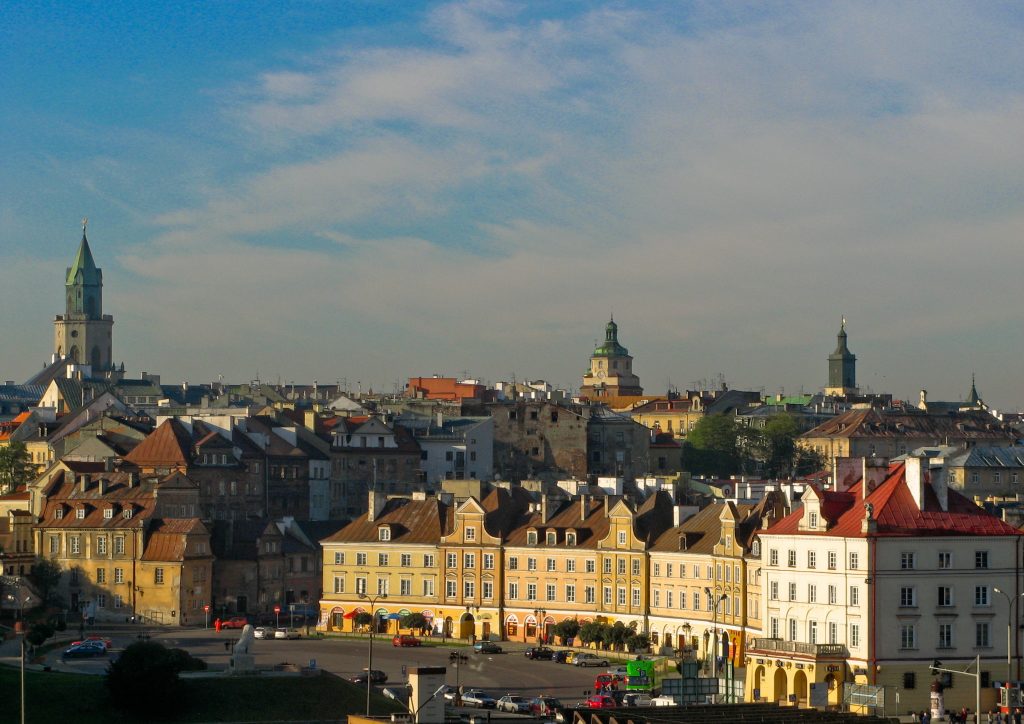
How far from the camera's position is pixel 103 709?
341 ft

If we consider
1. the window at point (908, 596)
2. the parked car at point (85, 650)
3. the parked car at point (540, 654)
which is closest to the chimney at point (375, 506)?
the parked car at point (540, 654)

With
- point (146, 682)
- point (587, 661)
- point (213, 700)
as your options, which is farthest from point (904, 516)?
point (146, 682)

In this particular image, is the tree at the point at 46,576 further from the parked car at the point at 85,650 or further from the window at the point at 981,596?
the window at the point at 981,596

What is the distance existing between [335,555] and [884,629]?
51.6 metres

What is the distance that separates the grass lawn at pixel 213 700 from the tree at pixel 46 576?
154 ft

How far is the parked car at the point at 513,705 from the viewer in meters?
107

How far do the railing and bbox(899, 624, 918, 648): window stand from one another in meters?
2.68

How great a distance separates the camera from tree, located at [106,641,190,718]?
10381cm

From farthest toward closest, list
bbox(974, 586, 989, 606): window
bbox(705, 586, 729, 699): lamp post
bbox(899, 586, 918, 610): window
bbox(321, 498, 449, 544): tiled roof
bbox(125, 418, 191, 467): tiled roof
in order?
1. bbox(125, 418, 191, 467): tiled roof
2. bbox(321, 498, 449, 544): tiled roof
3. bbox(705, 586, 729, 699): lamp post
4. bbox(974, 586, 989, 606): window
5. bbox(899, 586, 918, 610): window

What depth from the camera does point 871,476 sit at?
380 feet

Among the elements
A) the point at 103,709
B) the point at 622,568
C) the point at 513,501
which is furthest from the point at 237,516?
the point at 103,709

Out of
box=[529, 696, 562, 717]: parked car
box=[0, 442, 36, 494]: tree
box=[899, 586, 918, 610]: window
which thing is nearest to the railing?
box=[899, 586, 918, 610]: window

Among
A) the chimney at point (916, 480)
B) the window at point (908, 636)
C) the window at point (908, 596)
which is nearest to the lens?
the window at point (908, 636)

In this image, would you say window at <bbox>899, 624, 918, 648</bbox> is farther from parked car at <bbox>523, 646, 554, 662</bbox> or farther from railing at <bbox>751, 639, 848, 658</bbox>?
parked car at <bbox>523, 646, 554, 662</bbox>
